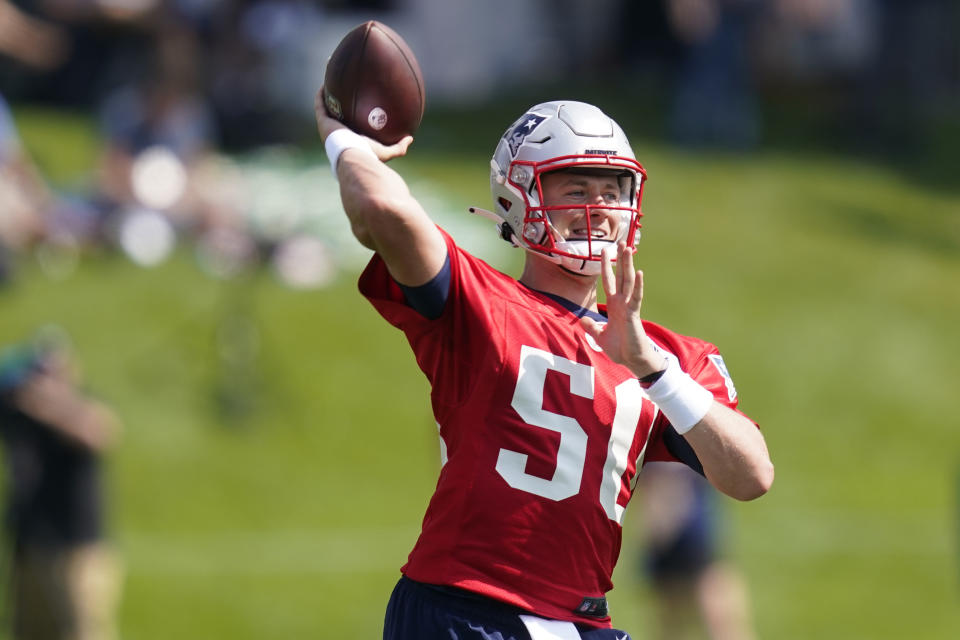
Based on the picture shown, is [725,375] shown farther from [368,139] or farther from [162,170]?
[162,170]

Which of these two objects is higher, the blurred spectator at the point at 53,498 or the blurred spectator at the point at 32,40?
the blurred spectator at the point at 32,40

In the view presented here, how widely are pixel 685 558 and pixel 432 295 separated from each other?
18.0 ft

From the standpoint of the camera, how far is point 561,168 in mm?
3408

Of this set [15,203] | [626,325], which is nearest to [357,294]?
[15,203]

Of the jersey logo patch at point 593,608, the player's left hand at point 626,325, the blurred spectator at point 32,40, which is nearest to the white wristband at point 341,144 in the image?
the player's left hand at point 626,325


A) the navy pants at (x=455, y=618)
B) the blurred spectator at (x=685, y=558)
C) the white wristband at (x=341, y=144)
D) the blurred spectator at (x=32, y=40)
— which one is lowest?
the blurred spectator at (x=685, y=558)

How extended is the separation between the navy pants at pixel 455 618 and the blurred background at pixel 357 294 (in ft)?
17.5

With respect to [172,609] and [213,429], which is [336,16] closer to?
[213,429]

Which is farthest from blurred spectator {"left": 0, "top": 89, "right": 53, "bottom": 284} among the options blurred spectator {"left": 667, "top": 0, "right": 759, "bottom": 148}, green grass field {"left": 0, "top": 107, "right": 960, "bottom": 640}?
blurred spectator {"left": 667, "top": 0, "right": 759, "bottom": 148}

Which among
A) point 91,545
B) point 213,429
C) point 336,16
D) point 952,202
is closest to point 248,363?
point 213,429

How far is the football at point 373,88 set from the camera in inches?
136

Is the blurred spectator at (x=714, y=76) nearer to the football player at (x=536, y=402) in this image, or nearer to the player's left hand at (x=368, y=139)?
the player's left hand at (x=368, y=139)

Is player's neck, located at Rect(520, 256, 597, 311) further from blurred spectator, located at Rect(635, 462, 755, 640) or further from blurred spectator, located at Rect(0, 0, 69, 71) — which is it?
blurred spectator, located at Rect(0, 0, 69, 71)

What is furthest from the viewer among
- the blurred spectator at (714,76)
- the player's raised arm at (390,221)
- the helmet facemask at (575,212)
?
the blurred spectator at (714,76)
